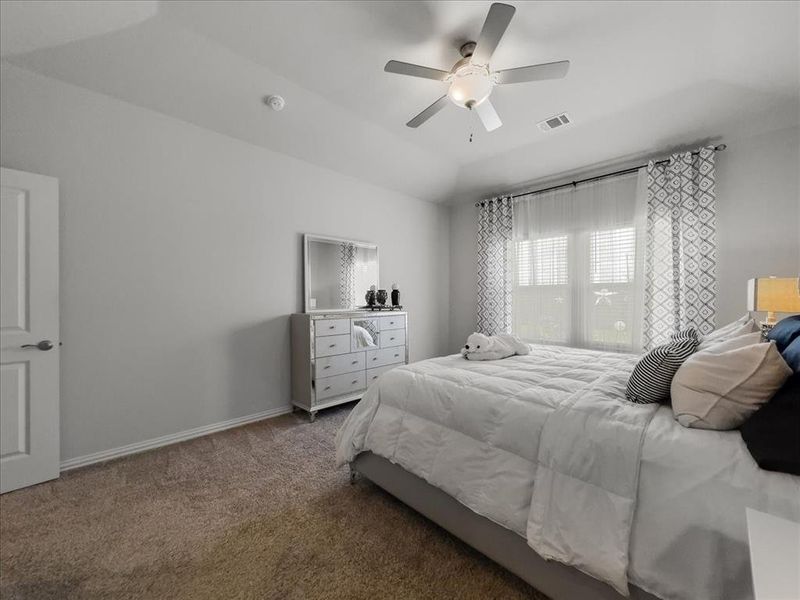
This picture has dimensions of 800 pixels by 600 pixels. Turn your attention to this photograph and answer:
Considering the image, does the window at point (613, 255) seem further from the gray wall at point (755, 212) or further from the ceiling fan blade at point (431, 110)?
the ceiling fan blade at point (431, 110)

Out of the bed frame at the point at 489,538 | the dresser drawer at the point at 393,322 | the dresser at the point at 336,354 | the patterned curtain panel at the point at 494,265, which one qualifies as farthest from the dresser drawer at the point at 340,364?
the patterned curtain panel at the point at 494,265

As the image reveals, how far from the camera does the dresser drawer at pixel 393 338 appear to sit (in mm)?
3621

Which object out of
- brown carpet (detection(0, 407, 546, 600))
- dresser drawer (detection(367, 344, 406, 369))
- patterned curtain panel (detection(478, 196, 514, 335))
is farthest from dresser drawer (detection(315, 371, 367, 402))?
patterned curtain panel (detection(478, 196, 514, 335))

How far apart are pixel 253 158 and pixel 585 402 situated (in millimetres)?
3249

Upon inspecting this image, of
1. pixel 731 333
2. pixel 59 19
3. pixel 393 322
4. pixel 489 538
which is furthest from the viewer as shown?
pixel 393 322

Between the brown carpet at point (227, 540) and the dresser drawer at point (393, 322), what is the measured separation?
166cm

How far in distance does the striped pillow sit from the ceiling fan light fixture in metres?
1.79

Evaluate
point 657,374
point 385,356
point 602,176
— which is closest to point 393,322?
point 385,356

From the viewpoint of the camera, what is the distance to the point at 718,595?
0.86 m

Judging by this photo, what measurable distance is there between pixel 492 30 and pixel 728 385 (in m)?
1.89

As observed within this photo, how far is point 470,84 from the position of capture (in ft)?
6.59

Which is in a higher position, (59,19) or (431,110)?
(59,19)

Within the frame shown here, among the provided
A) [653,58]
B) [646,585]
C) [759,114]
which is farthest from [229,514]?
[759,114]

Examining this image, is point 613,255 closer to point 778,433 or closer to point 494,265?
point 494,265
